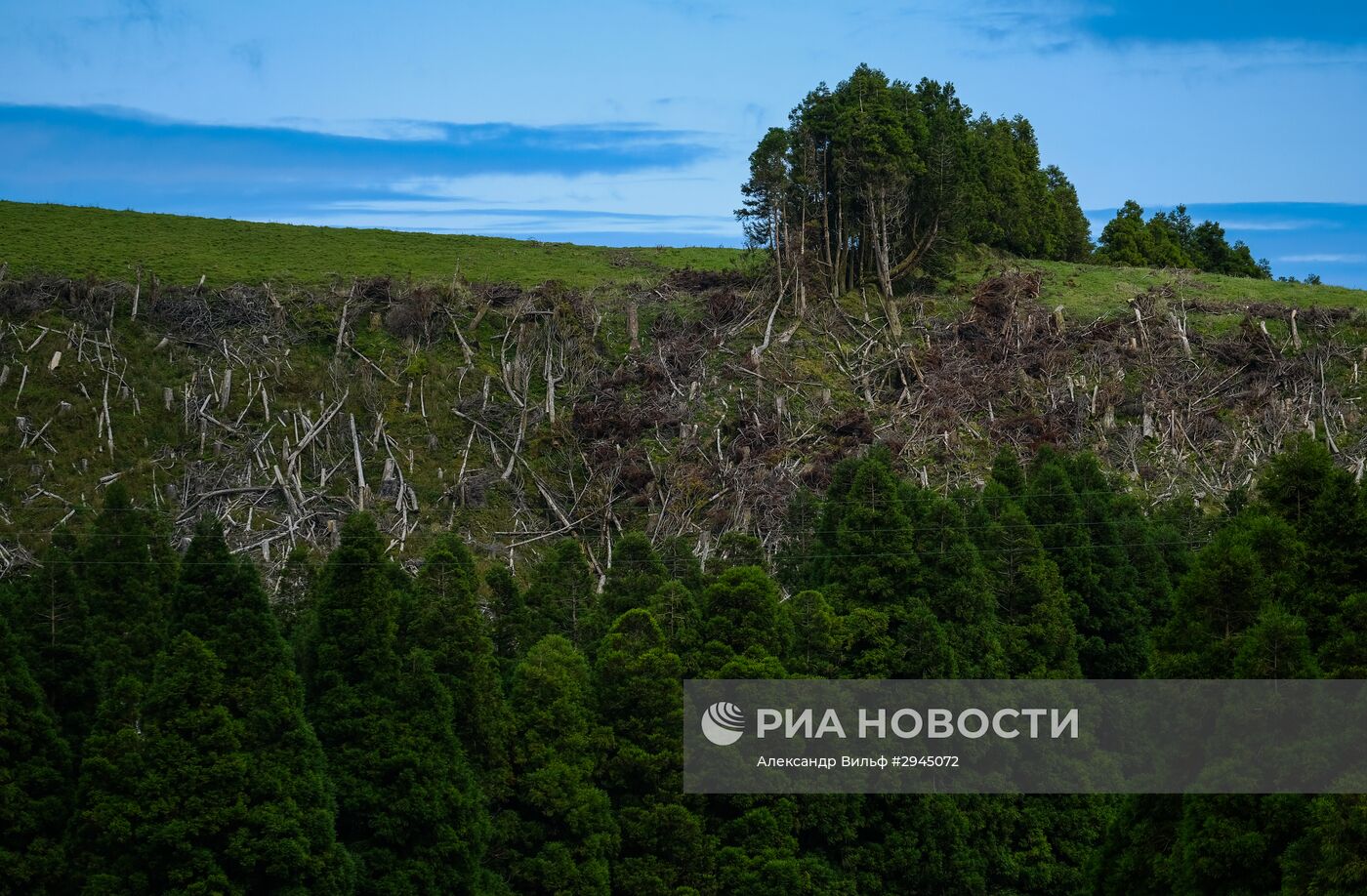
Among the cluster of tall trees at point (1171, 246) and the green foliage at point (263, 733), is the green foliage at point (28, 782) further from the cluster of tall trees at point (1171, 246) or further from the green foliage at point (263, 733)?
the cluster of tall trees at point (1171, 246)

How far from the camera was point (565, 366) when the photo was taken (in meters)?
65.3

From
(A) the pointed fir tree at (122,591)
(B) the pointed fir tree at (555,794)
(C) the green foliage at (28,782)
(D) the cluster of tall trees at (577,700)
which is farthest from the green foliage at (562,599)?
(C) the green foliage at (28,782)

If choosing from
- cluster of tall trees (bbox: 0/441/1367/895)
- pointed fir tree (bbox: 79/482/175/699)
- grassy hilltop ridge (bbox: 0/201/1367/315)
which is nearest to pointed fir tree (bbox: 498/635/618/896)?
cluster of tall trees (bbox: 0/441/1367/895)

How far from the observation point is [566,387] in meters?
64.3

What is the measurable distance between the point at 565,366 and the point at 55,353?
765 inches

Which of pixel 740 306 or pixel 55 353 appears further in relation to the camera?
pixel 740 306

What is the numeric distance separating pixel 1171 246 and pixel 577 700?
222ft

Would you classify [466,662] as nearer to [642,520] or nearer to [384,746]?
[384,746]

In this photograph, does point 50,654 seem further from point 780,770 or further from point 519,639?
point 780,770

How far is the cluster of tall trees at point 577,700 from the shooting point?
29.0m

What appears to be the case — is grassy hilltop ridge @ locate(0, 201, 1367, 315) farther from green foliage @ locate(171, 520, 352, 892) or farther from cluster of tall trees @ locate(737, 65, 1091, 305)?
green foliage @ locate(171, 520, 352, 892)

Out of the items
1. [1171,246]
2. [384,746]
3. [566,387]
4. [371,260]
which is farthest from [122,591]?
[1171,246]

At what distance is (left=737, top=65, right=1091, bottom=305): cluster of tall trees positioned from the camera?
235ft

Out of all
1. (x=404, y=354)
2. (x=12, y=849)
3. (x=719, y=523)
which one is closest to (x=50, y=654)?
(x=12, y=849)
